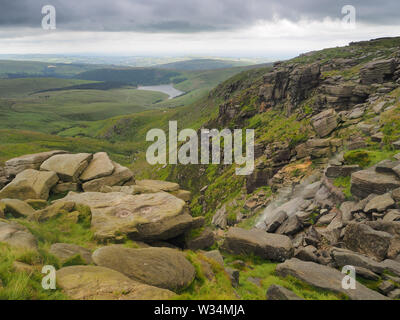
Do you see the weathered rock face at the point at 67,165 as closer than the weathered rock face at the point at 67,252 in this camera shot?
No

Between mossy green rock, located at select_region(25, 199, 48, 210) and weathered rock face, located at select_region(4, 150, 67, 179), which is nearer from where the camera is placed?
mossy green rock, located at select_region(25, 199, 48, 210)

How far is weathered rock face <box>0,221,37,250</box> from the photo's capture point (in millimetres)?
13852

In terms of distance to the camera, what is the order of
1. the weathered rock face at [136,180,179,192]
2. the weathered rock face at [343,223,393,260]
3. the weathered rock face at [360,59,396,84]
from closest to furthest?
the weathered rock face at [343,223,393,260] → the weathered rock face at [136,180,179,192] → the weathered rock face at [360,59,396,84]

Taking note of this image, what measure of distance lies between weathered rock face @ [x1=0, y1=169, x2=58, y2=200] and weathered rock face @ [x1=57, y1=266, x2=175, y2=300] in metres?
18.9

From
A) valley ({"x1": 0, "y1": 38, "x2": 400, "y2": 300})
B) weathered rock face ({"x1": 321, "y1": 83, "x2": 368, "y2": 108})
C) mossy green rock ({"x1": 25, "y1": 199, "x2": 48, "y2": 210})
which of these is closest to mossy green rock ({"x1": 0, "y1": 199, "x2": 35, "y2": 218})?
valley ({"x1": 0, "y1": 38, "x2": 400, "y2": 300})

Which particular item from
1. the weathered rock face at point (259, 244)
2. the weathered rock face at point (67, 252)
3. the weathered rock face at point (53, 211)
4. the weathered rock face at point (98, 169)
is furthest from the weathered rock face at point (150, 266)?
the weathered rock face at point (98, 169)

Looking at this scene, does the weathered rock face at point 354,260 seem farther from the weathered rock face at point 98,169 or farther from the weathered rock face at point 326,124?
the weathered rock face at point 98,169

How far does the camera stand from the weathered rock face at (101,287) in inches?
402

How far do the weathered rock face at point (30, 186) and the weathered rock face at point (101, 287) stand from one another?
61.9 feet

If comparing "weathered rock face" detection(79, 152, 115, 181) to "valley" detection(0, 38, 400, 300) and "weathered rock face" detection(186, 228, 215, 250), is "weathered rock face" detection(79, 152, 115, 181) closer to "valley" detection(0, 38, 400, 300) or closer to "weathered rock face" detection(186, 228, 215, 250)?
"valley" detection(0, 38, 400, 300)

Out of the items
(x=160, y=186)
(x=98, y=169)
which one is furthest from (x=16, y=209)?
(x=160, y=186)

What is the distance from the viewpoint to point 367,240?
1689 centimetres

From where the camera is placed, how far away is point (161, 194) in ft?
80.0
